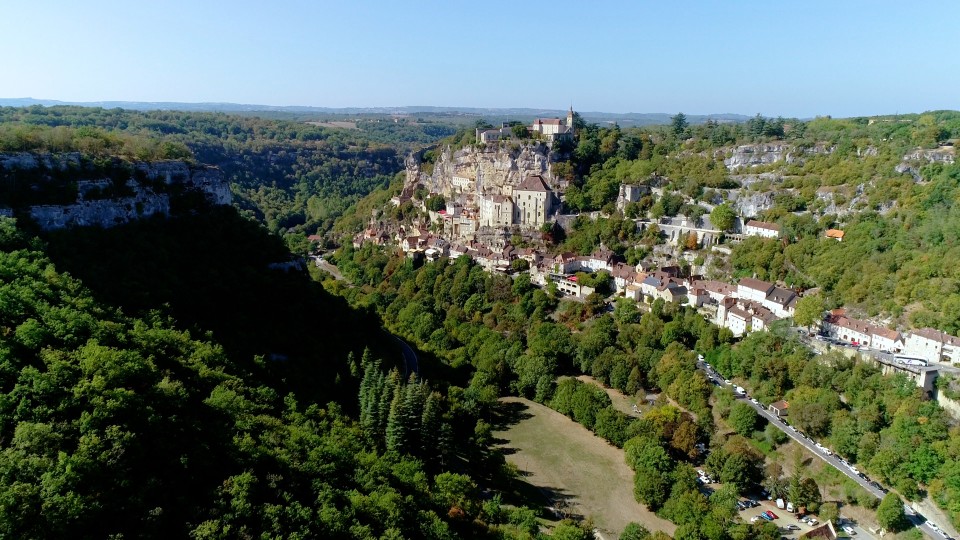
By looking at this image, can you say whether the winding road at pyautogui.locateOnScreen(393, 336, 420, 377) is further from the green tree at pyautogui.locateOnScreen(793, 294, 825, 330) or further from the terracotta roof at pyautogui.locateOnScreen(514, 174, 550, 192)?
the green tree at pyautogui.locateOnScreen(793, 294, 825, 330)

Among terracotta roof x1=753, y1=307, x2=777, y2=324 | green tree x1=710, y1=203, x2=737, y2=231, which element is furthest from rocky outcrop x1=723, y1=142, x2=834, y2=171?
terracotta roof x1=753, y1=307, x2=777, y2=324

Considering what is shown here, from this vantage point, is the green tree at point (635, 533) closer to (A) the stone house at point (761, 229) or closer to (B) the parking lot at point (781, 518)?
(B) the parking lot at point (781, 518)

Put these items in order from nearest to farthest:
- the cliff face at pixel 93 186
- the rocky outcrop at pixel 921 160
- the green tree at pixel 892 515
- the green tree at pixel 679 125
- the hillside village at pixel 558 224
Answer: the green tree at pixel 892 515 < the cliff face at pixel 93 186 < the hillside village at pixel 558 224 < the rocky outcrop at pixel 921 160 < the green tree at pixel 679 125

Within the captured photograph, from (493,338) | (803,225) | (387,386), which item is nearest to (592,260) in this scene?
(493,338)

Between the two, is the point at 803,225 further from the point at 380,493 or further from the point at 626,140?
the point at 380,493


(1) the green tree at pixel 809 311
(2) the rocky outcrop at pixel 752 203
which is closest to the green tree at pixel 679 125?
(2) the rocky outcrop at pixel 752 203

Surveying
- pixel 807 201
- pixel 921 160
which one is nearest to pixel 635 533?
pixel 807 201

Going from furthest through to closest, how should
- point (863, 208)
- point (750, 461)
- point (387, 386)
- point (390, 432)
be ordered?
point (863, 208), point (750, 461), point (387, 386), point (390, 432)
